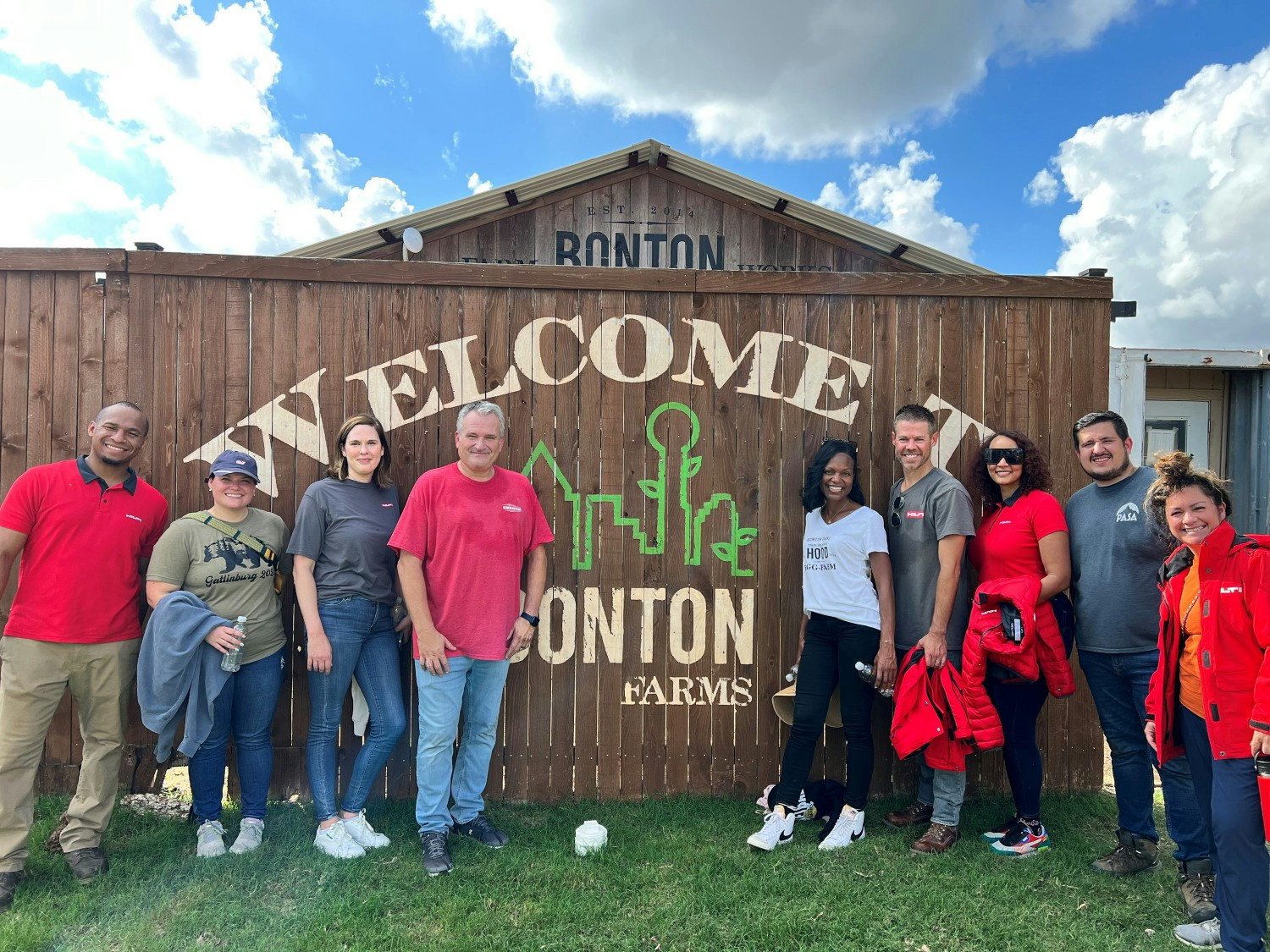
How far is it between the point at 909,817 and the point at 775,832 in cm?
75

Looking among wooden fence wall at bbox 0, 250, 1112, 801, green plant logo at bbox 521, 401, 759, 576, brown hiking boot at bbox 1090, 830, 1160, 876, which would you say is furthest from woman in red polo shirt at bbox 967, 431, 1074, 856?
green plant logo at bbox 521, 401, 759, 576

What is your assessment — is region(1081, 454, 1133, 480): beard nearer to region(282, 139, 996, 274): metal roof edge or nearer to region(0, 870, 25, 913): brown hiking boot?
region(0, 870, 25, 913): brown hiking boot

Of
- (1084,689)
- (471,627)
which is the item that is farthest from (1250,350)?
(471,627)

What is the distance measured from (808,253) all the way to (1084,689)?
558 centimetres

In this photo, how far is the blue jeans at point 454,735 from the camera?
315cm

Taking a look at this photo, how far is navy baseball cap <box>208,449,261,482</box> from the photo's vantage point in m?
3.06

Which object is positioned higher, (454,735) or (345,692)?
(345,692)

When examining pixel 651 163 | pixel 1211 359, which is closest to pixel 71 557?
pixel 651 163

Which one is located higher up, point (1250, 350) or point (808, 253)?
point (808, 253)

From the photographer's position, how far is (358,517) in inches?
126

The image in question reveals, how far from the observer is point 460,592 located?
312cm

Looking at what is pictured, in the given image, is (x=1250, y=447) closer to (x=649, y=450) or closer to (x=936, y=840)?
(x=936, y=840)

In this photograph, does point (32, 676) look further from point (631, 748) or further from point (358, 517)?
point (631, 748)

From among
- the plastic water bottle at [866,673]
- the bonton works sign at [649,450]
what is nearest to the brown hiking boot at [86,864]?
the bonton works sign at [649,450]
